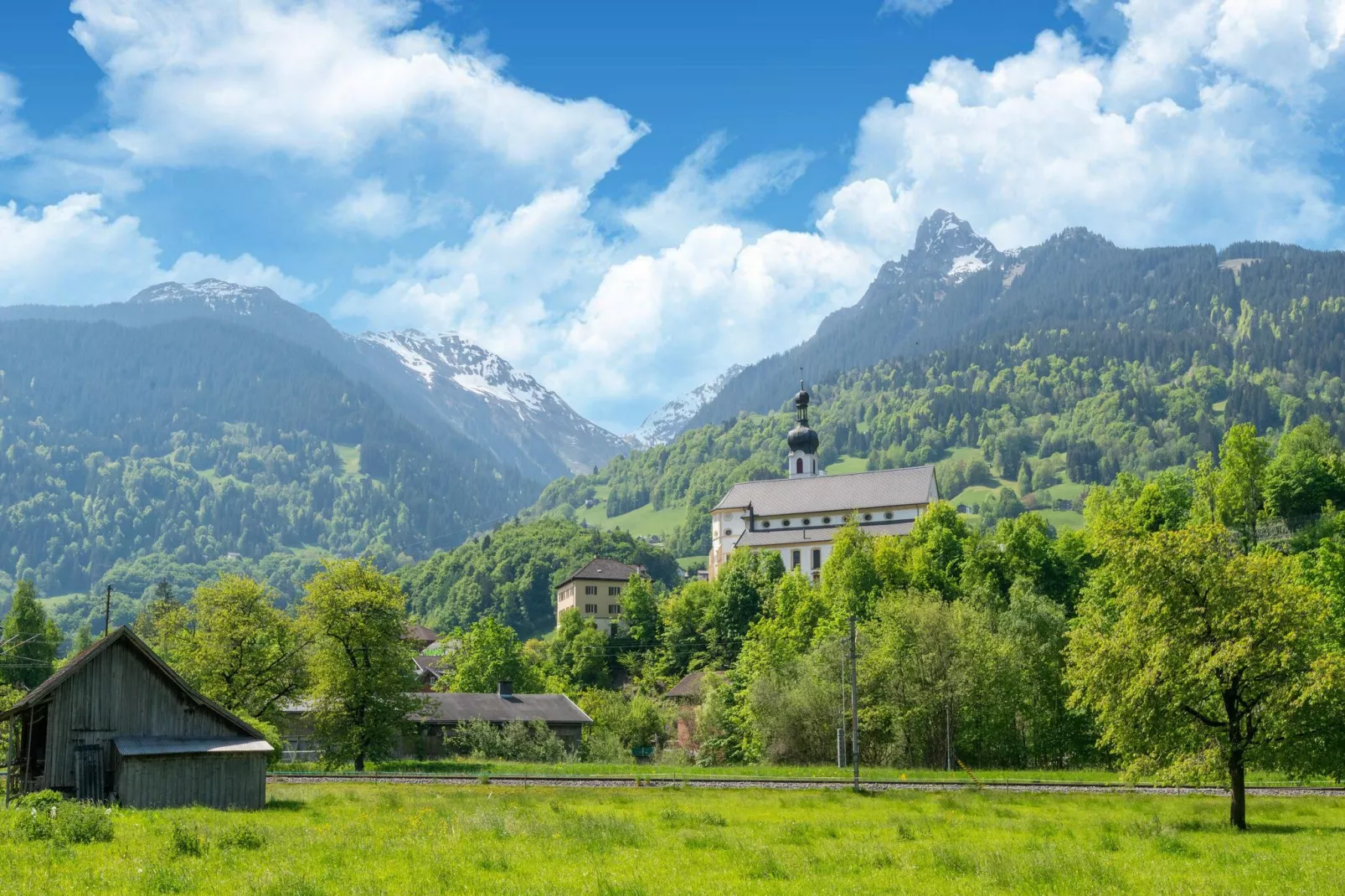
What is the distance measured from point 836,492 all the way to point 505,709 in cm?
7210

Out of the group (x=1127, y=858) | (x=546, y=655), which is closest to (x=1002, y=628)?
(x=1127, y=858)

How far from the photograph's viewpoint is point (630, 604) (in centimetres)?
13512

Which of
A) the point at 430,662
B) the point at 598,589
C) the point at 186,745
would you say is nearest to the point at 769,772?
the point at 186,745

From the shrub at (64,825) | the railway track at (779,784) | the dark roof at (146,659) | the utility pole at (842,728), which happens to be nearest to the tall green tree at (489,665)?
the utility pole at (842,728)

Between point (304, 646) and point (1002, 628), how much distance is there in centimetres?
4450

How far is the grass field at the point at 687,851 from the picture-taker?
69.6 feet

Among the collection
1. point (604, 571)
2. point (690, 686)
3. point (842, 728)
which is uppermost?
point (604, 571)

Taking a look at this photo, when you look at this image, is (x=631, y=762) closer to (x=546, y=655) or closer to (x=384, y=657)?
(x=384, y=657)

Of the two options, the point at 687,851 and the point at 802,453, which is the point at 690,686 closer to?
the point at 802,453

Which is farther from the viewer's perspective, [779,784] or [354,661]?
[354,661]

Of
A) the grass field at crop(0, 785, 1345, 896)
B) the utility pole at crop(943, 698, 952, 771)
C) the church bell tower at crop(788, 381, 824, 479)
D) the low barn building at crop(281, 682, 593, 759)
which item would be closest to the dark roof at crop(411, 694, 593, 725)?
the low barn building at crop(281, 682, 593, 759)

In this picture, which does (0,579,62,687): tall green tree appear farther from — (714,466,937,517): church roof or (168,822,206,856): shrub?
(168,822,206,856): shrub

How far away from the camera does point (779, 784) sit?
175ft

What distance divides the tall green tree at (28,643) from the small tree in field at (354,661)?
170ft
